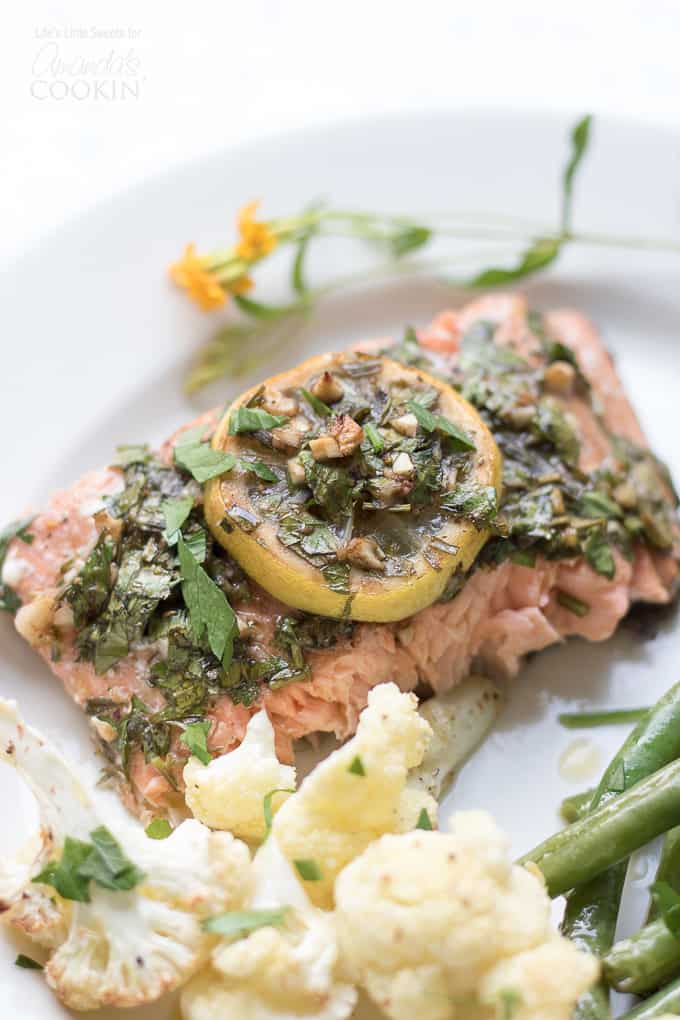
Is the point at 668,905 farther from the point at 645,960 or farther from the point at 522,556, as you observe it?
the point at 522,556

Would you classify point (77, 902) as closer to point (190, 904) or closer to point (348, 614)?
point (190, 904)

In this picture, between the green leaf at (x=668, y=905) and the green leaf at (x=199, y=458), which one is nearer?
the green leaf at (x=668, y=905)

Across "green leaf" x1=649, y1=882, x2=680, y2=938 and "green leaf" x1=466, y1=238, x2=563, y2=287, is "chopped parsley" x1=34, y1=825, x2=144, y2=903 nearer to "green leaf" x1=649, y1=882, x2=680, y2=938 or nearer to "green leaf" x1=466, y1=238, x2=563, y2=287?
"green leaf" x1=649, y1=882, x2=680, y2=938

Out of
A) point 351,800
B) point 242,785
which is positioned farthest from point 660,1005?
point 242,785

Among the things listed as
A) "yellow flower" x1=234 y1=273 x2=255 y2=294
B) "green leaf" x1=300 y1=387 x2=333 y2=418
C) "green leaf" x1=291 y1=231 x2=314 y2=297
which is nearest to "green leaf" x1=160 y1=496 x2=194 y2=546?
"green leaf" x1=300 y1=387 x2=333 y2=418

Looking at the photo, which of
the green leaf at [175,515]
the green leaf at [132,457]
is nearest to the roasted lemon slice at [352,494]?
the green leaf at [175,515]

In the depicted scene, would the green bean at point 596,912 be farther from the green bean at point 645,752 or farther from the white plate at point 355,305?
the white plate at point 355,305

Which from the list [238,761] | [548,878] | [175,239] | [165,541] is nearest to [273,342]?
[175,239]
